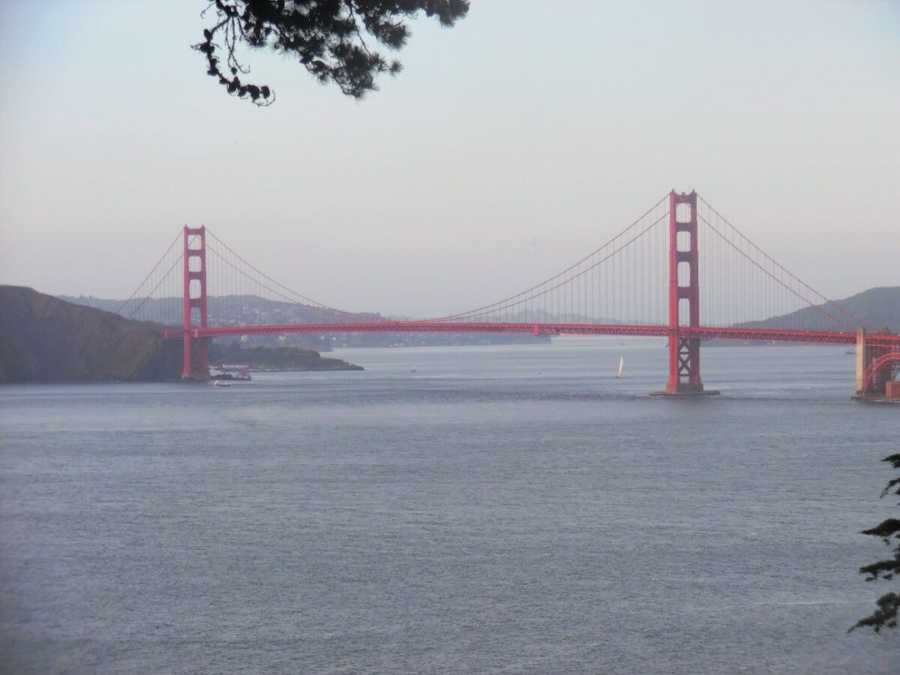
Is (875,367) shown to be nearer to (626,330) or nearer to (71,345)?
(626,330)

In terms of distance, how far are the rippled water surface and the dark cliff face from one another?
37359 mm

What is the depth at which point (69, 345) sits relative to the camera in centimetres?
7856

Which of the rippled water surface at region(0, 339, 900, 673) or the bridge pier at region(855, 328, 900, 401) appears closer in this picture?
the rippled water surface at region(0, 339, 900, 673)

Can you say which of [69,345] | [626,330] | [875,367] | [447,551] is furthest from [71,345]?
[447,551]

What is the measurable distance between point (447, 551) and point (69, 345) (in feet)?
211

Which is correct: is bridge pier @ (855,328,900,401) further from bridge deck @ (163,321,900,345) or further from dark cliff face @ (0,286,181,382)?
dark cliff face @ (0,286,181,382)

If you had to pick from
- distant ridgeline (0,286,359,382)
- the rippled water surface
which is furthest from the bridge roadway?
distant ridgeline (0,286,359,382)

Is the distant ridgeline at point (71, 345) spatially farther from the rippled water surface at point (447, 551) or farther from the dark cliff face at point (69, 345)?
the rippled water surface at point (447, 551)

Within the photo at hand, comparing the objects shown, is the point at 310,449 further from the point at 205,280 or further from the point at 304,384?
the point at 304,384

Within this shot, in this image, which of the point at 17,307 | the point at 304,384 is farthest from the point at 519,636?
the point at 17,307

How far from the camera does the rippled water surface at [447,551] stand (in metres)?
12.8

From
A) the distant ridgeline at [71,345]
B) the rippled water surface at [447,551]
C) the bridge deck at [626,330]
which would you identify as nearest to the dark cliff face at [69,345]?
the distant ridgeline at [71,345]

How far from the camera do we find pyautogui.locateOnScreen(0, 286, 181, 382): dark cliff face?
73.8 m

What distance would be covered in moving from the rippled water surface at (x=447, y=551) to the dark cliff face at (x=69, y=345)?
37359mm
